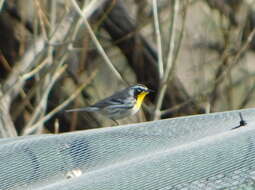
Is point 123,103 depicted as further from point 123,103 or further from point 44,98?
point 44,98

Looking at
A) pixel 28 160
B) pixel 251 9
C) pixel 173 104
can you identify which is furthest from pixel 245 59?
pixel 28 160

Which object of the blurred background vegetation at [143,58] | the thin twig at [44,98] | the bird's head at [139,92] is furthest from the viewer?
the blurred background vegetation at [143,58]

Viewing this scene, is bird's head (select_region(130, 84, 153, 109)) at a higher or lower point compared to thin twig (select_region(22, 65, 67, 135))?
lower

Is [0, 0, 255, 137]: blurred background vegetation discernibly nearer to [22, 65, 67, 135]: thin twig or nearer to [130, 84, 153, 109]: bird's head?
[130, 84, 153, 109]: bird's head

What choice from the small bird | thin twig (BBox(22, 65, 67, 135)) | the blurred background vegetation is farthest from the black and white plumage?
thin twig (BBox(22, 65, 67, 135))

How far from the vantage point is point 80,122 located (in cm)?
895

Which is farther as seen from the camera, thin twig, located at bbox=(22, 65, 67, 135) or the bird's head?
the bird's head

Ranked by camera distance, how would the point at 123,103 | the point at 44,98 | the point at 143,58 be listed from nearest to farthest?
the point at 44,98 → the point at 123,103 → the point at 143,58

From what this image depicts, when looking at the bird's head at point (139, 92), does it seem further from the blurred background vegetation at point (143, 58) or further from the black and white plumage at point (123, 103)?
the blurred background vegetation at point (143, 58)

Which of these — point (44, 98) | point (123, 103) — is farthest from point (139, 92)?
point (44, 98)

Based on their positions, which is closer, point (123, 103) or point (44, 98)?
point (44, 98)

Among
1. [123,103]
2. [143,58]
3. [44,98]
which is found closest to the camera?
[44,98]

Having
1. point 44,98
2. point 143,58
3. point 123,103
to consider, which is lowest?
point 123,103

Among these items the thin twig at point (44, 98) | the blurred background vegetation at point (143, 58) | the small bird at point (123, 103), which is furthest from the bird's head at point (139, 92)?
the thin twig at point (44, 98)
